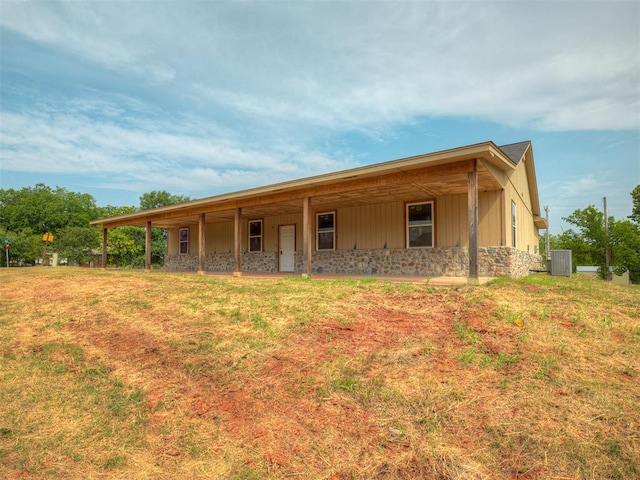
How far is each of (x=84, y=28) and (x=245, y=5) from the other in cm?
448

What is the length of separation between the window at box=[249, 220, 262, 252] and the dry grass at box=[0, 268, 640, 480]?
1057cm

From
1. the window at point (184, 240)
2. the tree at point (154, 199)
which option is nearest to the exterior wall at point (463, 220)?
the window at point (184, 240)

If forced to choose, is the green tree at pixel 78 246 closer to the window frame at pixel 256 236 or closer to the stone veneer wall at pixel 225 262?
the stone veneer wall at pixel 225 262

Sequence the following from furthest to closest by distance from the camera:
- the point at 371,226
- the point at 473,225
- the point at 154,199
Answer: the point at 154,199, the point at 371,226, the point at 473,225

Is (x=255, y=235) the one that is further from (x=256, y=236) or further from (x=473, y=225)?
(x=473, y=225)

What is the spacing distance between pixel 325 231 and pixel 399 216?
3.10 metres

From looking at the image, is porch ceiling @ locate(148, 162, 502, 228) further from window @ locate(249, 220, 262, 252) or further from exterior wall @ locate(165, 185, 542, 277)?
window @ locate(249, 220, 262, 252)

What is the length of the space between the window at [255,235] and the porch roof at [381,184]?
0.96 m

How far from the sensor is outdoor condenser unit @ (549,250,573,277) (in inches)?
587

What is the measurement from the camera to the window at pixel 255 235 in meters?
16.4

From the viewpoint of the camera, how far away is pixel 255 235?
Answer: 1656 cm

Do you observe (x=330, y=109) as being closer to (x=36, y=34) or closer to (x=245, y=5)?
(x=245, y=5)

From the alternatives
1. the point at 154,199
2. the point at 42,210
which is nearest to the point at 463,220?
the point at 154,199

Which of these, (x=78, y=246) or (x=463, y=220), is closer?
(x=463, y=220)
